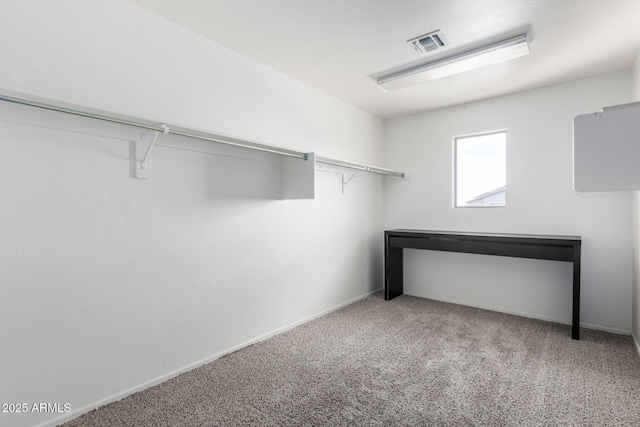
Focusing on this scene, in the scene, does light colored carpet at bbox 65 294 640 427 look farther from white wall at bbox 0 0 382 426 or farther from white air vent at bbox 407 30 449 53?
white air vent at bbox 407 30 449 53

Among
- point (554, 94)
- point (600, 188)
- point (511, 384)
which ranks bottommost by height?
point (511, 384)

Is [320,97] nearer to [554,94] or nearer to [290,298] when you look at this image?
[290,298]

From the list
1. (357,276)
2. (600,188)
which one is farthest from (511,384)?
(357,276)

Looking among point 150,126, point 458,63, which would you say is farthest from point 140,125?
point 458,63

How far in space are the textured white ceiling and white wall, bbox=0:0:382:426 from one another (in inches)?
8.8

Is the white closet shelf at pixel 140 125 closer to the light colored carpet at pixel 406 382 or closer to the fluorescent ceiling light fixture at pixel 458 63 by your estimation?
the fluorescent ceiling light fixture at pixel 458 63

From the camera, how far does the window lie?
3801 mm

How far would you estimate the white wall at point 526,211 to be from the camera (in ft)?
10.3

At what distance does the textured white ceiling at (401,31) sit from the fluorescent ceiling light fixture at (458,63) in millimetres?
68

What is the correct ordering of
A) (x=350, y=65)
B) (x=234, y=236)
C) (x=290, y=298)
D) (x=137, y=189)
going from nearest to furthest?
1. (x=137, y=189)
2. (x=234, y=236)
3. (x=350, y=65)
4. (x=290, y=298)

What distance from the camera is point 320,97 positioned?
3.58 metres

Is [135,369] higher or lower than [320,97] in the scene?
lower

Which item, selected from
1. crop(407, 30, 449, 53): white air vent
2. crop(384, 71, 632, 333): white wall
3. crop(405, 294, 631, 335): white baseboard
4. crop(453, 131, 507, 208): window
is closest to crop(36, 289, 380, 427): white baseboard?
crop(405, 294, 631, 335): white baseboard

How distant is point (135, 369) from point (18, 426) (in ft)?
1.86
